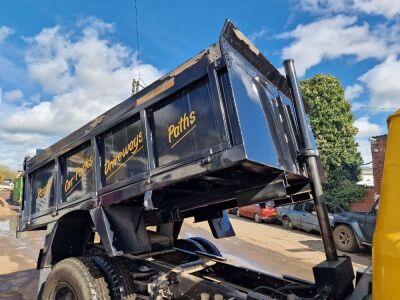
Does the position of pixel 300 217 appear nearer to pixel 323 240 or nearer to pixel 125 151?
pixel 323 240

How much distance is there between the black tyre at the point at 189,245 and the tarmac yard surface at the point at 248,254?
7.30ft

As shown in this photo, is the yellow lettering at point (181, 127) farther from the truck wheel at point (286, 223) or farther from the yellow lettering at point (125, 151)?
the truck wheel at point (286, 223)

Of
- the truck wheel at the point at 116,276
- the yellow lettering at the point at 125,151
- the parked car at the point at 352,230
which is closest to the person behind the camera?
the yellow lettering at the point at 125,151

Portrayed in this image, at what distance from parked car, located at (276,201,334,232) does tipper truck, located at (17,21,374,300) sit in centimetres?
1000

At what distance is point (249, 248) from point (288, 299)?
8.65 meters

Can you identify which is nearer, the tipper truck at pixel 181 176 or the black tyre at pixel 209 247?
the tipper truck at pixel 181 176

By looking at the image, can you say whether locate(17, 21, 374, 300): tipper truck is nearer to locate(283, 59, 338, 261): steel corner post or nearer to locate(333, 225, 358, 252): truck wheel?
locate(283, 59, 338, 261): steel corner post

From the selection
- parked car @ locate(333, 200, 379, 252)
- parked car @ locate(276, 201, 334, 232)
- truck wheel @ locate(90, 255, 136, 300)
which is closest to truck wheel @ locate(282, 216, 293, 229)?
parked car @ locate(276, 201, 334, 232)

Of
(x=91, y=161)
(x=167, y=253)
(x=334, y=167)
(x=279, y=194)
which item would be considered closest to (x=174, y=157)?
(x=279, y=194)

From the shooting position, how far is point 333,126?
73.1 feet

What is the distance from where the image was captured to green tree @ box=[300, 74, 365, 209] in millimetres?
22047

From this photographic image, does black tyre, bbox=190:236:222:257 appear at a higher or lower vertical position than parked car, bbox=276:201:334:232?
lower

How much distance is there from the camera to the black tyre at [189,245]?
5699mm

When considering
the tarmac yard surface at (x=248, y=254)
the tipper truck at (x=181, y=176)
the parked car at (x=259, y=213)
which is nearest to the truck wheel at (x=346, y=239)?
the tarmac yard surface at (x=248, y=254)
